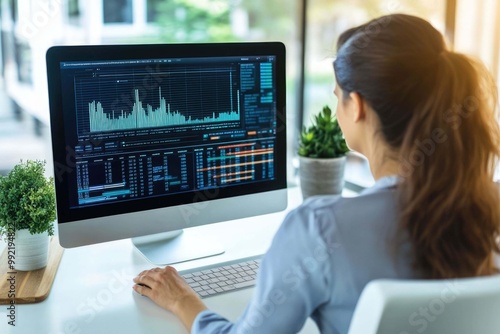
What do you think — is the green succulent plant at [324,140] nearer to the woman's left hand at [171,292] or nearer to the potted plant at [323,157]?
the potted plant at [323,157]

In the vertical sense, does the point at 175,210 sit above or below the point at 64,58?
below

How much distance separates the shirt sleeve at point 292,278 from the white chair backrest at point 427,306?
114 millimetres

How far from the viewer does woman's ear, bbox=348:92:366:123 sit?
40.6 inches

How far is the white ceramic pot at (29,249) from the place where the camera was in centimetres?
146

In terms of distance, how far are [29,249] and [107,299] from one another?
0.80 ft

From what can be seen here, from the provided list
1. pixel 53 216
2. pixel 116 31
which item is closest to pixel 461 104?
pixel 53 216

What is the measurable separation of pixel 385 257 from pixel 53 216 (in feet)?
2.78

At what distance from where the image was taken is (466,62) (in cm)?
100

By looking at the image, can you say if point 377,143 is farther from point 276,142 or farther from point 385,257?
point 276,142

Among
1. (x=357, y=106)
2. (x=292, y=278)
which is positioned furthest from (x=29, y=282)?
(x=357, y=106)

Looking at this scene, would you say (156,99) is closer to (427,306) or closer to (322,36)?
(427,306)

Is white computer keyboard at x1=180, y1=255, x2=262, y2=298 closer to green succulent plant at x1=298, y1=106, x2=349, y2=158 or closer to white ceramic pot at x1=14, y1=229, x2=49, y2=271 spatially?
white ceramic pot at x1=14, y1=229, x2=49, y2=271

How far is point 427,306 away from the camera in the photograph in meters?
0.82

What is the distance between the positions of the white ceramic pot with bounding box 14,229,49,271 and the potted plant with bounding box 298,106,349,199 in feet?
2.84
